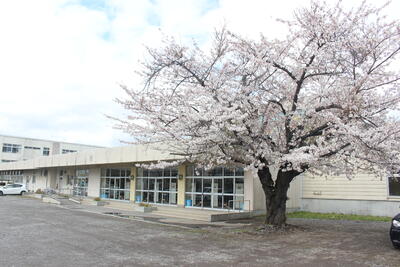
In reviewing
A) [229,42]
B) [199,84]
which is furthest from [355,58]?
[199,84]

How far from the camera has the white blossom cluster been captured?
10.5 meters

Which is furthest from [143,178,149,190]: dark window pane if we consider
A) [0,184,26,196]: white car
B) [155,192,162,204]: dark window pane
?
[0,184,26,196]: white car

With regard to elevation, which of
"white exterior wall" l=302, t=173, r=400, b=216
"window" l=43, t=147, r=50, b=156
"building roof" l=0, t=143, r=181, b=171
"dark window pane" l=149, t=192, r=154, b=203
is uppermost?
"window" l=43, t=147, r=50, b=156

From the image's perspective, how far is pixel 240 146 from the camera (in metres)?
12.1

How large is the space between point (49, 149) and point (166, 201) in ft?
192

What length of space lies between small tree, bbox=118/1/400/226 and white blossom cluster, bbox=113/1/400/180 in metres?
0.04

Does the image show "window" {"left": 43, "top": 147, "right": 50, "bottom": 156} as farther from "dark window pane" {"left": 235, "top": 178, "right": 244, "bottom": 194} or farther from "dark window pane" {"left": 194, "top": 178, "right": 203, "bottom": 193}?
"dark window pane" {"left": 235, "top": 178, "right": 244, "bottom": 194}

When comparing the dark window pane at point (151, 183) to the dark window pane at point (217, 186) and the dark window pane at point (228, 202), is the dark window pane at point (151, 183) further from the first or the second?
the dark window pane at point (228, 202)

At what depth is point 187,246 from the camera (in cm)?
982

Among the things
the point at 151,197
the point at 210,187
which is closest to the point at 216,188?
the point at 210,187

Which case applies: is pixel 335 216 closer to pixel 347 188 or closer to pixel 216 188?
pixel 347 188

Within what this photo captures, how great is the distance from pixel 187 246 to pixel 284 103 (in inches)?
249

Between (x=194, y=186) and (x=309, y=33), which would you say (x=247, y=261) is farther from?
(x=194, y=186)

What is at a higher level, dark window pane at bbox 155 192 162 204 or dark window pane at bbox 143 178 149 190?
dark window pane at bbox 143 178 149 190
